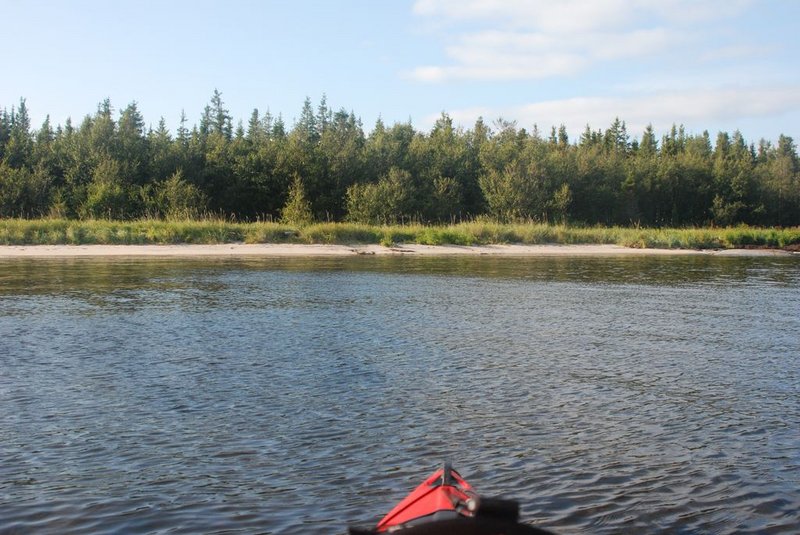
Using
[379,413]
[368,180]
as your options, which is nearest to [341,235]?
[368,180]

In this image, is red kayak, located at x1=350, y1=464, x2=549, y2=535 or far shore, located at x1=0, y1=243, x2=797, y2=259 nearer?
red kayak, located at x1=350, y1=464, x2=549, y2=535

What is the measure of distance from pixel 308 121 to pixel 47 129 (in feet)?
156

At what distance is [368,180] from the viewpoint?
6944 cm

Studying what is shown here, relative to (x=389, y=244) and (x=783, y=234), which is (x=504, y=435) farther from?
(x=783, y=234)

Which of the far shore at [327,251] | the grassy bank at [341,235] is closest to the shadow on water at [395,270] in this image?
the far shore at [327,251]

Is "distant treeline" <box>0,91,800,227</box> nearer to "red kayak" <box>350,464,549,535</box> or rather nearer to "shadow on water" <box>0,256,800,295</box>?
"shadow on water" <box>0,256,800,295</box>

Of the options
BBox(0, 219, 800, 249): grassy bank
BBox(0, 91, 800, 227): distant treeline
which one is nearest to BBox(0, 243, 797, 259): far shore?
BBox(0, 219, 800, 249): grassy bank

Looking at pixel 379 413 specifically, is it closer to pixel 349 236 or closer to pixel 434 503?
pixel 434 503

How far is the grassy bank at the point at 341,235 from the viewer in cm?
3894

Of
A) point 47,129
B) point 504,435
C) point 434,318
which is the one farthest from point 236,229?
point 47,129

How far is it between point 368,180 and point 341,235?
A: 2621 centimetres

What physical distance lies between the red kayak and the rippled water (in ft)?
7.18

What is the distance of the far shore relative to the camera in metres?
36.4

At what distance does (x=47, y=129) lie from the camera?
3253 inches
